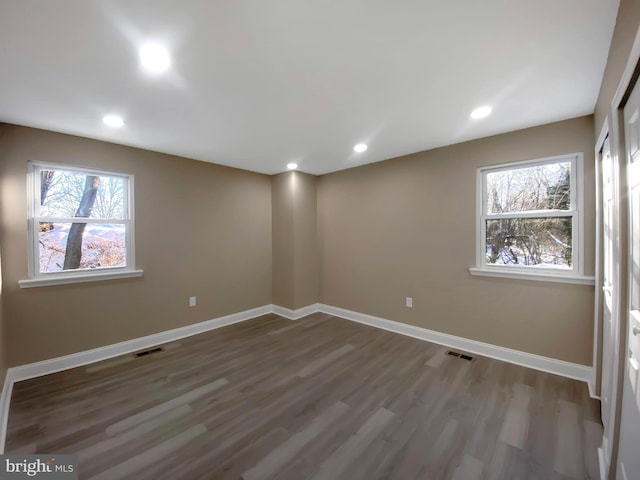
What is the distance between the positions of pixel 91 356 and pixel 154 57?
3.05 metres

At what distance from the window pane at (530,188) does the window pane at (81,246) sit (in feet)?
14.2

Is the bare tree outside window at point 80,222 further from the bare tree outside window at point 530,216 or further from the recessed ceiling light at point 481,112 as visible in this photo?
the bare tree outside window at point 530,216

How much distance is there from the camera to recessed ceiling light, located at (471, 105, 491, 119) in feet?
7.38

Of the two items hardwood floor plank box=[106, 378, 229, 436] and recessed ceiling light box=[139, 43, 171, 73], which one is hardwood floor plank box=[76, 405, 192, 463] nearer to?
hardwood floor plank box=[106, 378, 229, 436]

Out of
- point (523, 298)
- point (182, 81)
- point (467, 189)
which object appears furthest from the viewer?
point (467, 189)

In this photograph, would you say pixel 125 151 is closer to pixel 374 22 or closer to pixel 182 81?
pixel 182 81

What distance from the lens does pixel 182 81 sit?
5.96 feet

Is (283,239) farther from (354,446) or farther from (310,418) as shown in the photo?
(354,446)

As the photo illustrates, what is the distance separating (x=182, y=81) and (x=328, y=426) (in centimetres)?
265

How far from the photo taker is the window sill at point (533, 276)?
2.40 meters

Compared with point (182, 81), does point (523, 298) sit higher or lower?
lower

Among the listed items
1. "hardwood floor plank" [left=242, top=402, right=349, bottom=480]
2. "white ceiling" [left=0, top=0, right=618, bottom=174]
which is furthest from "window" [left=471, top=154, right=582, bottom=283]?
"hardwood floor plank" [left=242, top=402, right=349, bottom=480]

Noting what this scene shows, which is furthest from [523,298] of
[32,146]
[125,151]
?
[32,146]

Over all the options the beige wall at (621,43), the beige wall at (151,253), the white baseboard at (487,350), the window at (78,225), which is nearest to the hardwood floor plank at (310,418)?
the white baseboard at (487,350)
